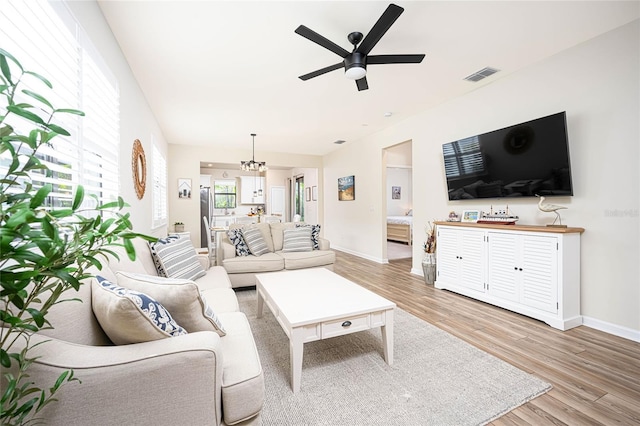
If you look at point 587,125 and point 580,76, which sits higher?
point 580,76

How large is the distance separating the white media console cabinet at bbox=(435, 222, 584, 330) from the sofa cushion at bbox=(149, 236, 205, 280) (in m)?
3.08

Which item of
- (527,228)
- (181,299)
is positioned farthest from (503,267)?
(181,299)

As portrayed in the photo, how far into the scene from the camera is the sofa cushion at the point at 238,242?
3.95 m

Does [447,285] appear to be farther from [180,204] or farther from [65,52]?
[180,204]

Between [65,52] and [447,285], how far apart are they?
13.9ft

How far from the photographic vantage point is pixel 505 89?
3.31 meters

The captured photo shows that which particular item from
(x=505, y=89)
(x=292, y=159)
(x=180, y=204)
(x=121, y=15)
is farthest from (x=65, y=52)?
(x=292, y=159)

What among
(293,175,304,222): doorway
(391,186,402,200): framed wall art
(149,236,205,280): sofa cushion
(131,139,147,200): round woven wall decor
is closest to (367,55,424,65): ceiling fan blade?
(149,236,205,280): sofa cushion

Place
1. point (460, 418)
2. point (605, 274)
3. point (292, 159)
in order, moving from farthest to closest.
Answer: point (292, 159)
point (605, 274)
point (460, 418)

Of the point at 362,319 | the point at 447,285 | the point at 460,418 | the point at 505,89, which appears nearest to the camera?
the point at 460,418

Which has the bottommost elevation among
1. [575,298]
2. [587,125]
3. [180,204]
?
[575,298]

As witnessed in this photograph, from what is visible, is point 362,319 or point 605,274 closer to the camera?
point 362,319

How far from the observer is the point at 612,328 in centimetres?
250

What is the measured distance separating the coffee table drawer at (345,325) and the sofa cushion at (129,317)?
Answer: 926mm
